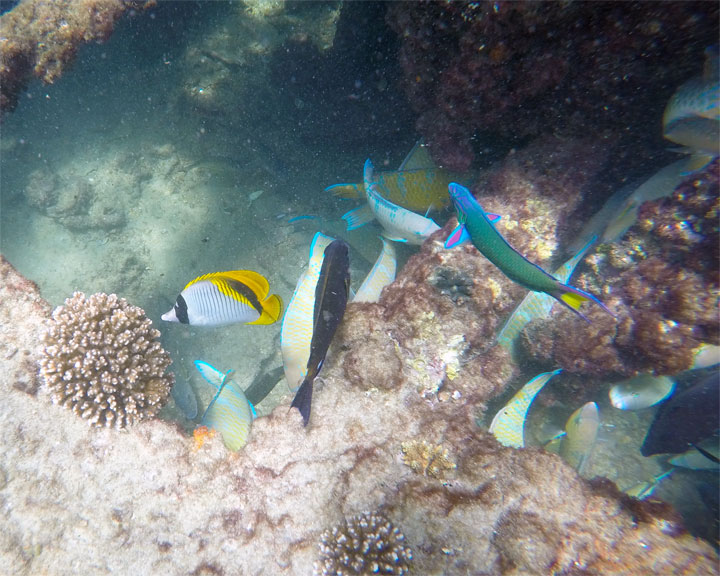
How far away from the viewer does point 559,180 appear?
11.7ft

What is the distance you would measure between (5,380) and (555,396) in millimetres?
5516

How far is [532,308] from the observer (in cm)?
351

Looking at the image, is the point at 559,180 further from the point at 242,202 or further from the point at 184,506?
the point at 242,202

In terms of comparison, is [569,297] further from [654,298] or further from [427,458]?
[654,298]

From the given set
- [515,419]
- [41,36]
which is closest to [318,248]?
[515,419]

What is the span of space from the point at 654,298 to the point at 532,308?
40.7 inches

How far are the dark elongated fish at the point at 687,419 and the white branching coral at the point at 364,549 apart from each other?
10.8 feet

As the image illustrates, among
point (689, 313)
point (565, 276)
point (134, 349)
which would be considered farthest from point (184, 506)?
point (689, 313)

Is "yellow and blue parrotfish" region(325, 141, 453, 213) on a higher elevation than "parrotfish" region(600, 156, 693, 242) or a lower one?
lower

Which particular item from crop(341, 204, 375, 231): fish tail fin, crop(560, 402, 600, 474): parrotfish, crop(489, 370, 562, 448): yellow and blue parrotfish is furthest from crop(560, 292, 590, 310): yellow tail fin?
crop(341, 204, 375, 231): fish tail fin

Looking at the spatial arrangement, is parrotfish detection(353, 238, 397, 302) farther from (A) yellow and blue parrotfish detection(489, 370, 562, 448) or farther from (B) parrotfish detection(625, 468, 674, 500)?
(B) parrotfish detection(625, 468, 674, 500)

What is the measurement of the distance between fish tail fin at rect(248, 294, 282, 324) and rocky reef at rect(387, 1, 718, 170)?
99.9 inches

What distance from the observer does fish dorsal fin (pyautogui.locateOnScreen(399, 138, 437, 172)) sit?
4297 mm

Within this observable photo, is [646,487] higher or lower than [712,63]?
lower
